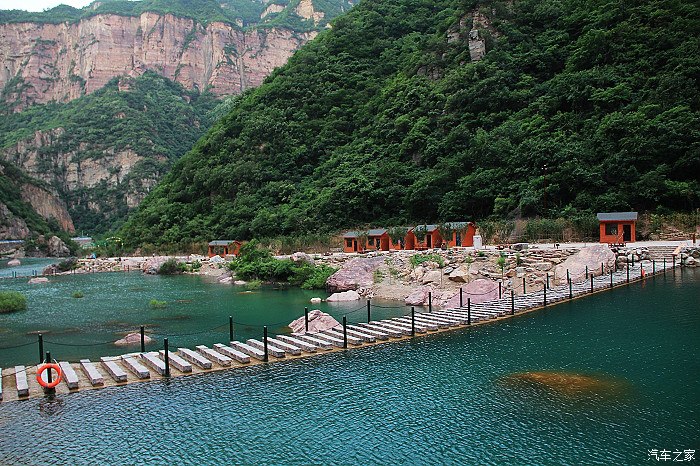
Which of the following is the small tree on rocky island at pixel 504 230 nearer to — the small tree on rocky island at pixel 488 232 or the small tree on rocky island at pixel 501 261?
the small tree on rocky island at pixel 488 232

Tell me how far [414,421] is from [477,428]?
1.39 meters

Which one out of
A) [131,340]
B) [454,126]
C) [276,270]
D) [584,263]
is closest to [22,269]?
[276,270]

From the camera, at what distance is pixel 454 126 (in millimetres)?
Result: 66062

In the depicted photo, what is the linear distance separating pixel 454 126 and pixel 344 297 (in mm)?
39473

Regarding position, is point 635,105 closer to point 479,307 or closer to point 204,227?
point 479,307

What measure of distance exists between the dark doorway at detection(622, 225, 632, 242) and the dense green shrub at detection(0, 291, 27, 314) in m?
41.7

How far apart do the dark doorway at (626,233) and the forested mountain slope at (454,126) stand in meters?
7.19

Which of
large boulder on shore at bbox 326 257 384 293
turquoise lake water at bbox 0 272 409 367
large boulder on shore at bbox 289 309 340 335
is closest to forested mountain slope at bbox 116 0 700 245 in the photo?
large boulder on shore at bbox 326 257 384 293

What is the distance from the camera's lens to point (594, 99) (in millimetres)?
55156

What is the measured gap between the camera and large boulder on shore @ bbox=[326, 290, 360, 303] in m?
32.6

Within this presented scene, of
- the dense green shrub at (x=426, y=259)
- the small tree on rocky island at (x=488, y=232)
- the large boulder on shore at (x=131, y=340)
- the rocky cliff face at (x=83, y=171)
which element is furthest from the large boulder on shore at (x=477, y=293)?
the rocky cliff face at (x=83, y=171)

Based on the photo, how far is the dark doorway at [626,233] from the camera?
Result: 128ft

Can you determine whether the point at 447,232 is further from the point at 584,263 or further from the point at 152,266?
the point at 152,266

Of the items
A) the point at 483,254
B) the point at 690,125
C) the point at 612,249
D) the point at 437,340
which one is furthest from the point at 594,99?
the point at 437,340
